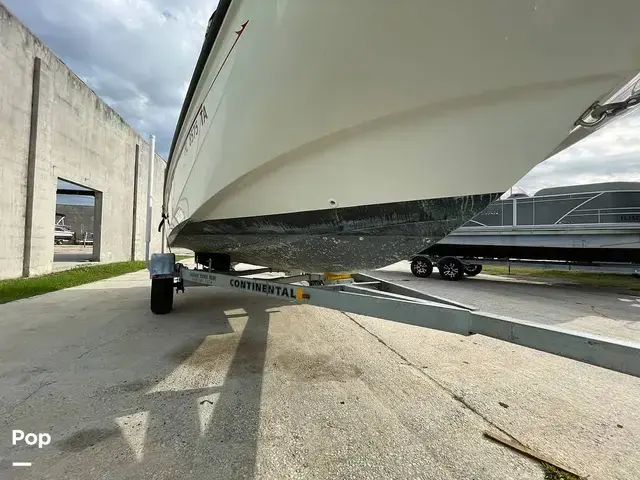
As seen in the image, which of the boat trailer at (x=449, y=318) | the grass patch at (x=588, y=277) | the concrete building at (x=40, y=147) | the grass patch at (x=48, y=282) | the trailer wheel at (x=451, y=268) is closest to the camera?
the boat trailer at (x=449, y=318)

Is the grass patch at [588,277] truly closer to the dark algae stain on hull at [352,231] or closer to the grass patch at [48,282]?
the dark algae stain on hull at [352,231]

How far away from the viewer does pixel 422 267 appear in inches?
354

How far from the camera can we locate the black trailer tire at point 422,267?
29.3 feet

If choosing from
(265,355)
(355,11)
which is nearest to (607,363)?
(355,11)

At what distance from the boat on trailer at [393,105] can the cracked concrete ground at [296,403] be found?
890mm

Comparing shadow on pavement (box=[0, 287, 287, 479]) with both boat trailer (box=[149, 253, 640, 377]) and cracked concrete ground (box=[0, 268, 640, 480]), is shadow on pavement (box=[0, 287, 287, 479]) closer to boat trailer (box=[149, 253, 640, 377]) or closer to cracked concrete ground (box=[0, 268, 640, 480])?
cracked concrete ground (box=[0, 268, 640, 480])

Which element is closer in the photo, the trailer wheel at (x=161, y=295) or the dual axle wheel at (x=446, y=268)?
the trailer wheel at (x=161, y=295)

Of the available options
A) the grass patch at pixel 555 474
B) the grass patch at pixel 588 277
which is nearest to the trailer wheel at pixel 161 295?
the grass patch at pixel 555 474

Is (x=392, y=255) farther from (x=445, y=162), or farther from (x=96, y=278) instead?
(x=96, y=278)

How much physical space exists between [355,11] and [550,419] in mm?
2278

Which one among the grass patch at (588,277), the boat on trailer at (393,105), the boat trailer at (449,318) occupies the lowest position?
the grass patch at (588,277)

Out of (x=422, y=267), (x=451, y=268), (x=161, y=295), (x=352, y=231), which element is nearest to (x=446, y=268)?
(x=451, y=268)

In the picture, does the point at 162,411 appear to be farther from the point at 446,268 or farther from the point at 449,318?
the point at 446,268

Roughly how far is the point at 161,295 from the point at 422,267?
6.87m
